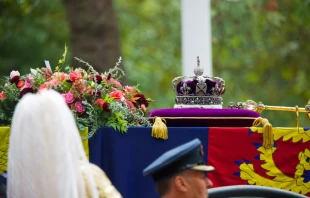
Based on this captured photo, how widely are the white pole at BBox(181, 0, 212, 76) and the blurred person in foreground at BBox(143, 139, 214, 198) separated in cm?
501

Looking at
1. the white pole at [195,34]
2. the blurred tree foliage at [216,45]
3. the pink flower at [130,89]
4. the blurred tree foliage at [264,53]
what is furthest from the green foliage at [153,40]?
the pink flower at [130,89]

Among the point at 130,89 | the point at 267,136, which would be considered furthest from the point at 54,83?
the point at 267,136

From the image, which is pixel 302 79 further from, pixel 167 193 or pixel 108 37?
pixel 167 193

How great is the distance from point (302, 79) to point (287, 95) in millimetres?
551

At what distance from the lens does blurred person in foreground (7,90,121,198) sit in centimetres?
428

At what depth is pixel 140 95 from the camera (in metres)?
7.23

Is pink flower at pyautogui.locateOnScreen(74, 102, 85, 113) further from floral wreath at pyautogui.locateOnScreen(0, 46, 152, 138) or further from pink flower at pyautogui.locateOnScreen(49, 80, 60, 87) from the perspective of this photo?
pink flower at pyautogui.locateOnScreen(49, 80, 60, 87)

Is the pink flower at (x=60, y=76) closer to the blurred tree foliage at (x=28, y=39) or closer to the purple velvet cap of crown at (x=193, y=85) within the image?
the purple velvet cap of crown at (x=193, y=85)

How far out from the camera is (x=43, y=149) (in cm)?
428

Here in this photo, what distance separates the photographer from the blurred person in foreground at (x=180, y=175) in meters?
4.49

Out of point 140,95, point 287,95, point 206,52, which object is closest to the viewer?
point 140,95

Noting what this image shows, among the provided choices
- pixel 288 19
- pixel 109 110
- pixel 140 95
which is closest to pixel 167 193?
pixel 109 110

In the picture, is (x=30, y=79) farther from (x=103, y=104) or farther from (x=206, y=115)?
(x=206, y=115)

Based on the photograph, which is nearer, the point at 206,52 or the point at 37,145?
the point at 37,145
